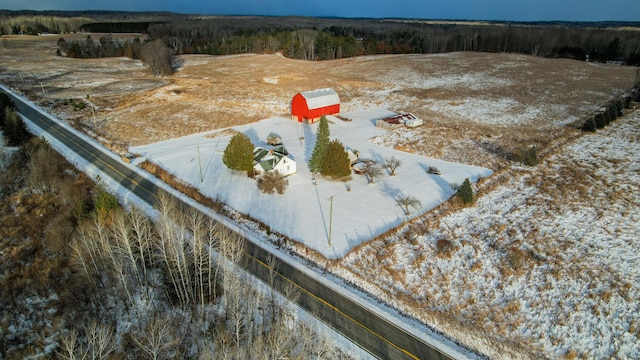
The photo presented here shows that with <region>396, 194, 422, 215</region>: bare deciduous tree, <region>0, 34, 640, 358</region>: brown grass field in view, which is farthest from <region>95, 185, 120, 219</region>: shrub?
<region>396, 194, 422, 215</region>: bare deciduous tree

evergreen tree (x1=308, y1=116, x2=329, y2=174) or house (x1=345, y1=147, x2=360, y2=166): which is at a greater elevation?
evergreen tree (x1=308, y1=116, x2=329, y2=174)

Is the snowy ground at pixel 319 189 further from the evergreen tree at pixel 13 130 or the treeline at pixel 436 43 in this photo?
the treeline at pixel 436 43

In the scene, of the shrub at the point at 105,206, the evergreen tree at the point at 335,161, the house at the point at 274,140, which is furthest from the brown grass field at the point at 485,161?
the shrub at the point at 105,206

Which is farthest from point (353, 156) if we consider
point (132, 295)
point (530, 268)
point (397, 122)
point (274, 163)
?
point (132, 295)

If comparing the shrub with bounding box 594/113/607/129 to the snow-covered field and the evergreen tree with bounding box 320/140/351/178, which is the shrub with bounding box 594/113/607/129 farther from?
the evergreen tree with bounding box 320/140/351/178

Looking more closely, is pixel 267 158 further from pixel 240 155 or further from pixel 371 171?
pixel 371 171

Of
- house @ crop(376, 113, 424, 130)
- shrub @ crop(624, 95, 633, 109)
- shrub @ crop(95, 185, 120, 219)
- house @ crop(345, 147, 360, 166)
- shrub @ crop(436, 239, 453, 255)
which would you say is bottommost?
shrub @ crop(436, 239, 453, 255)
